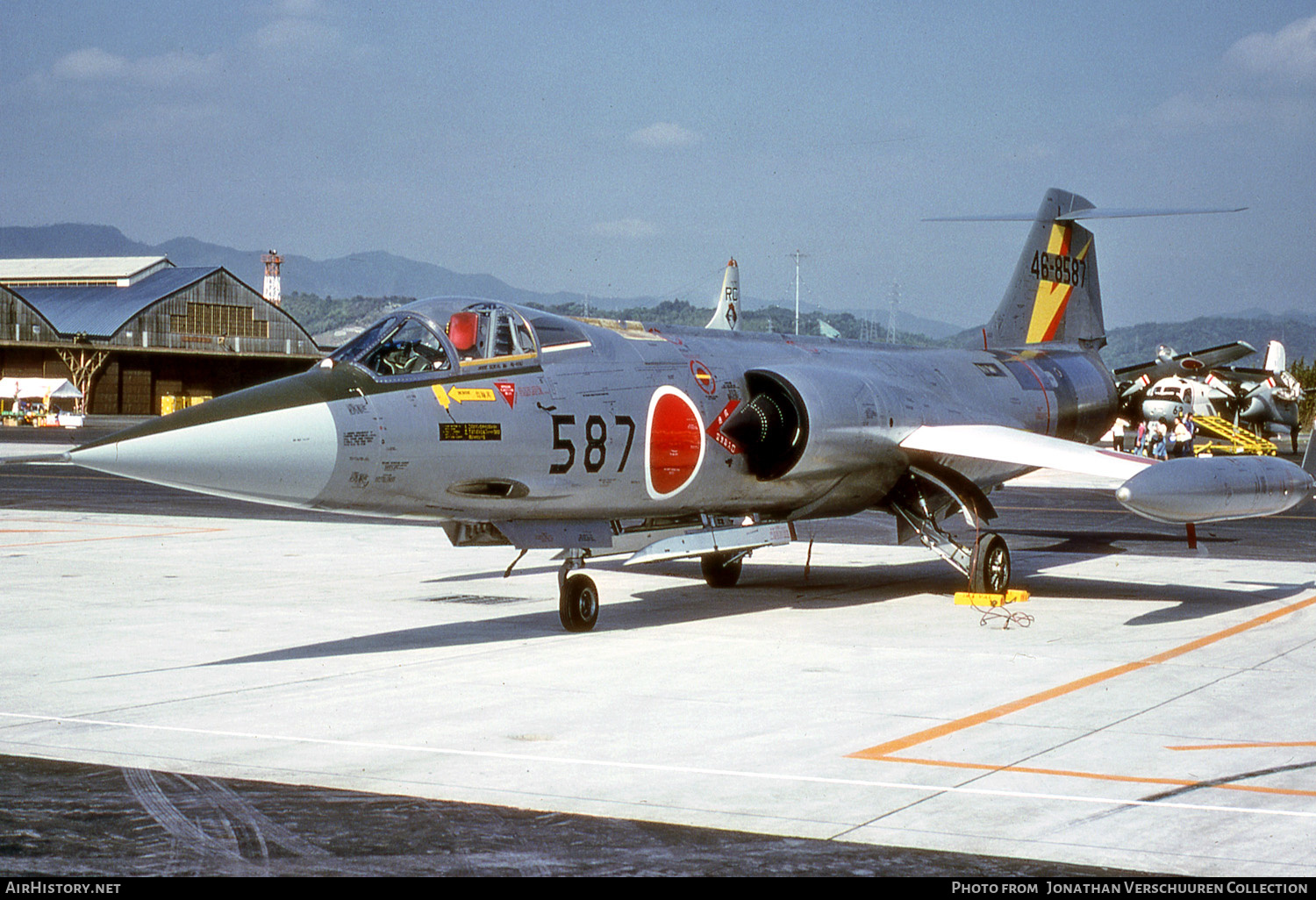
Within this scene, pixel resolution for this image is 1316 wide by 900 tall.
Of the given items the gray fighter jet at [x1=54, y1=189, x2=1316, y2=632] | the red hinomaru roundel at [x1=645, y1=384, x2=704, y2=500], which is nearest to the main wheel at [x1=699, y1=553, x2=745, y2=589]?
the gray fighter jet at [x1=54, y1=189, x2=1316, y2=632]

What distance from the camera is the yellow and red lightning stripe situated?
66.3 feet

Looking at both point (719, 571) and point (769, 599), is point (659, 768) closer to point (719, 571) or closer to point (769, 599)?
point (769, 599)

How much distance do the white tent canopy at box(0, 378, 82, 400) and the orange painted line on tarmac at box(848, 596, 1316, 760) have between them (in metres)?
73.3

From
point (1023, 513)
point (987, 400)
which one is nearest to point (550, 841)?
point (987, 400)

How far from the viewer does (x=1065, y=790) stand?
693cm

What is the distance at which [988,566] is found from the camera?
15.0 meters

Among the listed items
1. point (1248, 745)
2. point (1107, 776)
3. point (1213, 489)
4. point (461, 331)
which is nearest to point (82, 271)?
point (461, 331)

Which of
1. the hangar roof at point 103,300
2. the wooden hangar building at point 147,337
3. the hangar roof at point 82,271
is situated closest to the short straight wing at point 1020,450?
the wooden hangar building at point 147,337

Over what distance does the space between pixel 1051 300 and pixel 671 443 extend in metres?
9.76

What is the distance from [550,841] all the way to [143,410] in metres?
91.6

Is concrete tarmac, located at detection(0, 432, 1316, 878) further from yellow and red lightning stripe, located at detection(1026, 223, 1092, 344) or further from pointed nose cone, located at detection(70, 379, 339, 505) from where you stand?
yellow and red lightning stripe, located at detection(1026, 223, 1092, 344)

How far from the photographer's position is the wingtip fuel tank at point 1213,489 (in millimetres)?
11836

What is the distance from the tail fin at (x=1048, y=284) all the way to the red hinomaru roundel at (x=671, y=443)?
8414 millimetres

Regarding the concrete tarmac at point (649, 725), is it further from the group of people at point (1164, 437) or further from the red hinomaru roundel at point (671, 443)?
the group of people at point (1164, 437)
